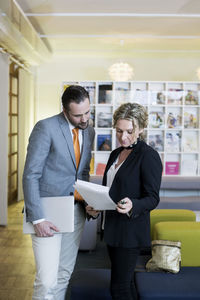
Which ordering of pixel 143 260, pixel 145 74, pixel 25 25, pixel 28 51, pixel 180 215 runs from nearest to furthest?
pixel 143 260
pixel 180 215
pixel 25 25
pixel 28 51
pixel 145 74

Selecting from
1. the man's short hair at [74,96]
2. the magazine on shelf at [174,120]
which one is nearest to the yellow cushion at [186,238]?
the man's short hair at [74,96]

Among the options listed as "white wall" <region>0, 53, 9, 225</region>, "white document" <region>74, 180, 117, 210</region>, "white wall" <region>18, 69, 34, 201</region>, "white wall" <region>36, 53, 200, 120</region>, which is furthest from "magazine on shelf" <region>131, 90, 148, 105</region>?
"white document" <region>74, 180, 117, 210</region>

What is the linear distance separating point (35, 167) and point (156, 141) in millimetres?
5436

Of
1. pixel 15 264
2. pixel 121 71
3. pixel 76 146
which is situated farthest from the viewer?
pixel 121 71

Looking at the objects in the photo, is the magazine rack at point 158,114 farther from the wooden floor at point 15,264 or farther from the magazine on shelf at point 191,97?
the wooden floor at point 15,264

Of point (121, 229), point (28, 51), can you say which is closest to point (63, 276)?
point (121, 229)

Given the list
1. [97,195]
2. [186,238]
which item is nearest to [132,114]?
[97,195]

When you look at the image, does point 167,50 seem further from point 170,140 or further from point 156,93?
point 170,140

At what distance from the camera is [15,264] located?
3965 millimetres

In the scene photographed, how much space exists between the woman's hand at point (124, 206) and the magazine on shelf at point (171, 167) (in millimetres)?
5554

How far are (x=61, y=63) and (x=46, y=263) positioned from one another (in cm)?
756

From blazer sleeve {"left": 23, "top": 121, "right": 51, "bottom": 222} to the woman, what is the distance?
15.3 inches

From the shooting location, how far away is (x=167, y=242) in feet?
9.43

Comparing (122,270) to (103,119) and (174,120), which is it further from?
(174,120)
